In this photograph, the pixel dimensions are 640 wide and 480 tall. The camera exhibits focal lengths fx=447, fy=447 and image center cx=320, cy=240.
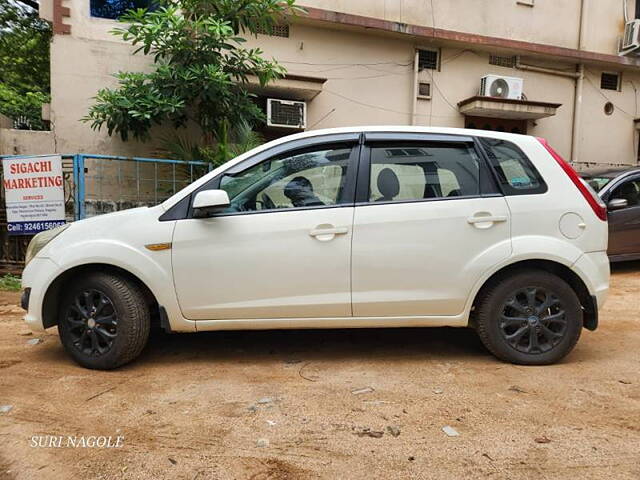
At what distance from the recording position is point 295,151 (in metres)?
3.27

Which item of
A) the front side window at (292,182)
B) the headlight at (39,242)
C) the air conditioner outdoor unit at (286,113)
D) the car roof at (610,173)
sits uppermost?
the air conditioner outdoor unit at (286,113)

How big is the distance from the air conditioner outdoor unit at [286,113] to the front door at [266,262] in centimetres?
544

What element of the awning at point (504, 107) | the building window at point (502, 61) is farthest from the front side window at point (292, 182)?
the building window at point (502, 61)

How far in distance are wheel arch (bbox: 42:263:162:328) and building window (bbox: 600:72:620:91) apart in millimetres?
12034

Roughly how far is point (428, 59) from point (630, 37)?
5.11 metres

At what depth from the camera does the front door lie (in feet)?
10.0

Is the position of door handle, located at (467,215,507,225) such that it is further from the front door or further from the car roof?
the car roof

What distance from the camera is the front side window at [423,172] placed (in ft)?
10.4

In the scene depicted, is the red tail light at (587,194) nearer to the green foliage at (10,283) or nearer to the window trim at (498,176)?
the window trim at (498,176)

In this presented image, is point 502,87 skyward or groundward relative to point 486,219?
skyward

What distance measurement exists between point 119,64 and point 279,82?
2.77 m

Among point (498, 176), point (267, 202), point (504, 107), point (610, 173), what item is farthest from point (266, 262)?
point (504, 107)

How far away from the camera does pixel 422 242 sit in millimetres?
3086

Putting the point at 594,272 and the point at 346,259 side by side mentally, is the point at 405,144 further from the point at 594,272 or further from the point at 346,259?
the point at 594,272
